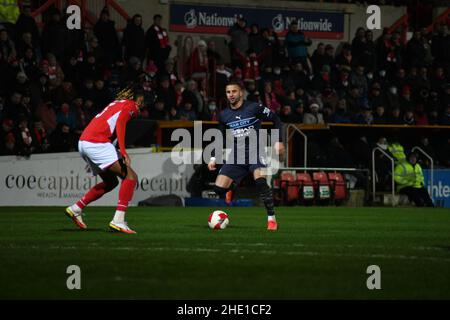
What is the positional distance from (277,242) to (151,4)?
18.4 meters

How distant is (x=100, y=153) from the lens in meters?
13.3

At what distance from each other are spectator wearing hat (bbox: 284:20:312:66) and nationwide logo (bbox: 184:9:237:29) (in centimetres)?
198

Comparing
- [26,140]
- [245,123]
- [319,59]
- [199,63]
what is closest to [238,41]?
[199,63]


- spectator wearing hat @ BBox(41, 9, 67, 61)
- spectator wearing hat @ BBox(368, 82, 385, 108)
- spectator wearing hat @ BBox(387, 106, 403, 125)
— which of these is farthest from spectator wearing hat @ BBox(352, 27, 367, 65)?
spectator wearing hat @ BBox(41, 9, 67, 61)

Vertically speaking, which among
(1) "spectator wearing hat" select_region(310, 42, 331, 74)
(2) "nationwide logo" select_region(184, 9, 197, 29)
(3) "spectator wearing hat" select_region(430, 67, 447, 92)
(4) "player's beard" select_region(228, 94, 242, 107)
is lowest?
(4) "player's beard" select_region(228, 94, 242, 107)

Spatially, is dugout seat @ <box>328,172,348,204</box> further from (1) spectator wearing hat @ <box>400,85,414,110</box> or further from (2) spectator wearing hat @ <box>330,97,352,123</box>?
(1) spectator wearing hat @ <box>400,85,414,110</box>

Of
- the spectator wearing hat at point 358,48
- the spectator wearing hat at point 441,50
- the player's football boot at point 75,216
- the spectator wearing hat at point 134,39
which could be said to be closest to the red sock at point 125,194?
the player's football boot at point 75,216

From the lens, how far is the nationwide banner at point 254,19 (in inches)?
1165

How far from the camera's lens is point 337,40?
31.8 meters

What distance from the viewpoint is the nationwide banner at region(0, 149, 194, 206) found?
882 inches

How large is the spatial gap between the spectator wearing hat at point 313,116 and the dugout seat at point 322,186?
7.73 ft

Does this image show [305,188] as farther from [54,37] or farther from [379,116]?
[54,37]
